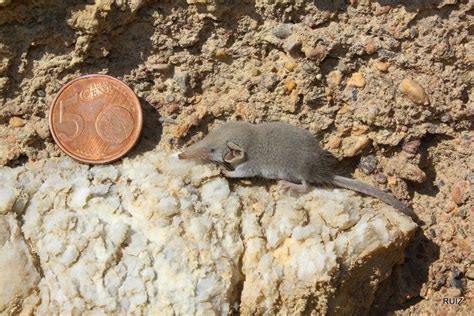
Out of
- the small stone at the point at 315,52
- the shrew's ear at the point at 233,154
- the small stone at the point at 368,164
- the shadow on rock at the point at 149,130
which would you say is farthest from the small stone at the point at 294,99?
the shadow on rock at the point at 149,130

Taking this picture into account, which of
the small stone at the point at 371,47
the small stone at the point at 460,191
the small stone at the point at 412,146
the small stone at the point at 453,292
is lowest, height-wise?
the small stone at the point at 453,292

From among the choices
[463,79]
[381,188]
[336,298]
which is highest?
[463,79]

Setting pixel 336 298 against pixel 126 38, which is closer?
pixel 336 298

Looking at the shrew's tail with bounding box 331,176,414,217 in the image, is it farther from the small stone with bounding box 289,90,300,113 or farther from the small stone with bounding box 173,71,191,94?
the small stone with bounding box 173,71,191,94

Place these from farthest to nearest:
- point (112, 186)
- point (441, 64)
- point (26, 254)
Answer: point (441, 64) → point (112, 186) → point (26, 254)

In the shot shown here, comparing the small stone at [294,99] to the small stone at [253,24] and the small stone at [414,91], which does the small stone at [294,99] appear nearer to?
the small stone at [253,24]

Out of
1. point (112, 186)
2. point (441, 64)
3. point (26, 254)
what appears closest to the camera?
point (26, 254)

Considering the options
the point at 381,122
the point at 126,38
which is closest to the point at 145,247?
the point at 126,38

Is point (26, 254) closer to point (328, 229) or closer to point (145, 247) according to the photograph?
point (145, 247)
